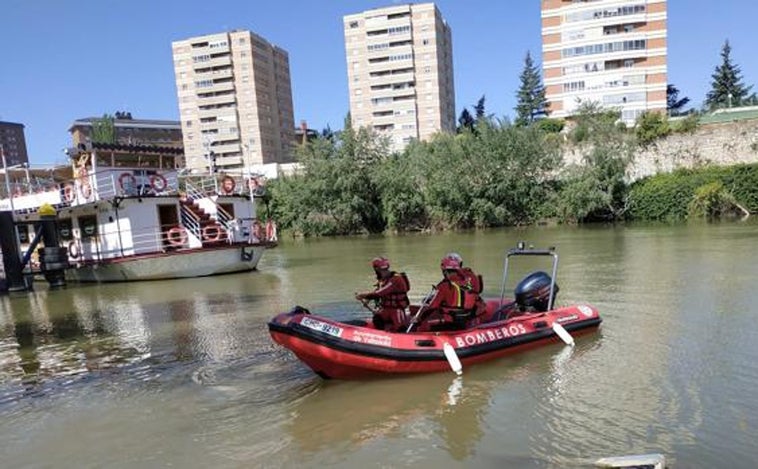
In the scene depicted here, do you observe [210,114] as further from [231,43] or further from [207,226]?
[207,226]

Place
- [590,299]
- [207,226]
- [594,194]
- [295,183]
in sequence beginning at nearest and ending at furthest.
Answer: [590,299] < [207,226] < [594,194] < [295,183]

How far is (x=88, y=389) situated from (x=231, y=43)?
299ft

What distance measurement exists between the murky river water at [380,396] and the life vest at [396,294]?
3.26 feet

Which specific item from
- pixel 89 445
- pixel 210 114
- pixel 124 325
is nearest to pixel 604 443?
pixel 89 445

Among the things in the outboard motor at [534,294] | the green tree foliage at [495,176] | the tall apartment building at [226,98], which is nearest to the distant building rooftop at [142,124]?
the tall apartment building at [226,98]

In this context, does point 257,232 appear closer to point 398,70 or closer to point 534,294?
point 534,294

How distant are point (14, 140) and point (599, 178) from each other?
153 metres

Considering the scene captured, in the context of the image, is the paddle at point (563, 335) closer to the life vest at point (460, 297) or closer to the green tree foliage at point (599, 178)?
the life vest at point (460, 297)

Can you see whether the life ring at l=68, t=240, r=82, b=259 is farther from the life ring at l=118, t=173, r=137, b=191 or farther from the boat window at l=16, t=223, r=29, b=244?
the boat window at l=16, t=223, r=29, b=244

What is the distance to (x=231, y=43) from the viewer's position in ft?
297

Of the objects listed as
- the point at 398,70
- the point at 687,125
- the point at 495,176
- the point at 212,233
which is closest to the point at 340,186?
the point at 495,176

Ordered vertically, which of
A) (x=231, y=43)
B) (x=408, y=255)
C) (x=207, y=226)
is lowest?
(x=408, y=255)

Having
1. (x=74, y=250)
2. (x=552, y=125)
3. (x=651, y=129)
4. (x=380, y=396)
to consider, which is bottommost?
(x=380, y=396)

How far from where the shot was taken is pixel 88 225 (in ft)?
65.2
